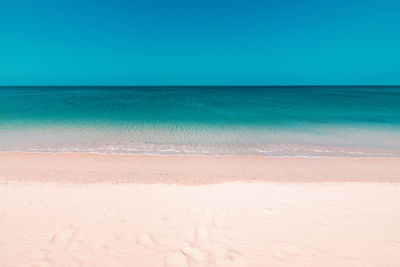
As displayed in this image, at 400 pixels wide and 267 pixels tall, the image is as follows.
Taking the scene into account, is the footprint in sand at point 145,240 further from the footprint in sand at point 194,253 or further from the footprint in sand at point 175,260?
the footprint in sand at point 194,253

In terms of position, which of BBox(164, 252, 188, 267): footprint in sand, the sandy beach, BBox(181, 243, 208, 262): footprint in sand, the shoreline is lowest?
BBox(164, 252, 188, 267): footprint in sand

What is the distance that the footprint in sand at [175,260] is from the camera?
3.08m

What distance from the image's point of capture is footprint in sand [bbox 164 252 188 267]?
10.1ft

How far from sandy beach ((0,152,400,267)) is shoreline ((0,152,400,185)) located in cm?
7

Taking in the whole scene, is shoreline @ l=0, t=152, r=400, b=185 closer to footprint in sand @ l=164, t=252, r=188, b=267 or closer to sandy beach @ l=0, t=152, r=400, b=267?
sandy beach @ l=0, t=152, r=400, b=267

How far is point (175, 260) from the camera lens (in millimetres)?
3154

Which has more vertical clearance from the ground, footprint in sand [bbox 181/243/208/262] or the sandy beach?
the sandy beach

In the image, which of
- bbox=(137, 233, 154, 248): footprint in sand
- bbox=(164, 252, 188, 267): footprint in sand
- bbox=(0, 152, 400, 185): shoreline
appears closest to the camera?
bbox=(164, 252, 188, 267): footprint in sand

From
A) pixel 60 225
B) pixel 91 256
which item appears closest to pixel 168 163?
pixel 60 225

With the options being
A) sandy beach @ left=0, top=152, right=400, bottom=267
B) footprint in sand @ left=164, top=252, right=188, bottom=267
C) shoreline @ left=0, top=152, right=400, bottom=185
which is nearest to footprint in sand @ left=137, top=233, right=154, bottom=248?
sandy beach @ left=0, top=152, right=400, bottom=267

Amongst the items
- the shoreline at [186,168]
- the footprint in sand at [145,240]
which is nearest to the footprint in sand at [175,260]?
the footprint in sand at [145,240]

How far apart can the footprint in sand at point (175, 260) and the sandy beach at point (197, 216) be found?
15 millimetres

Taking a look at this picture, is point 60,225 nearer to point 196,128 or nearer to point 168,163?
point 168,163

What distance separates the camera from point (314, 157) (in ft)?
30.4
